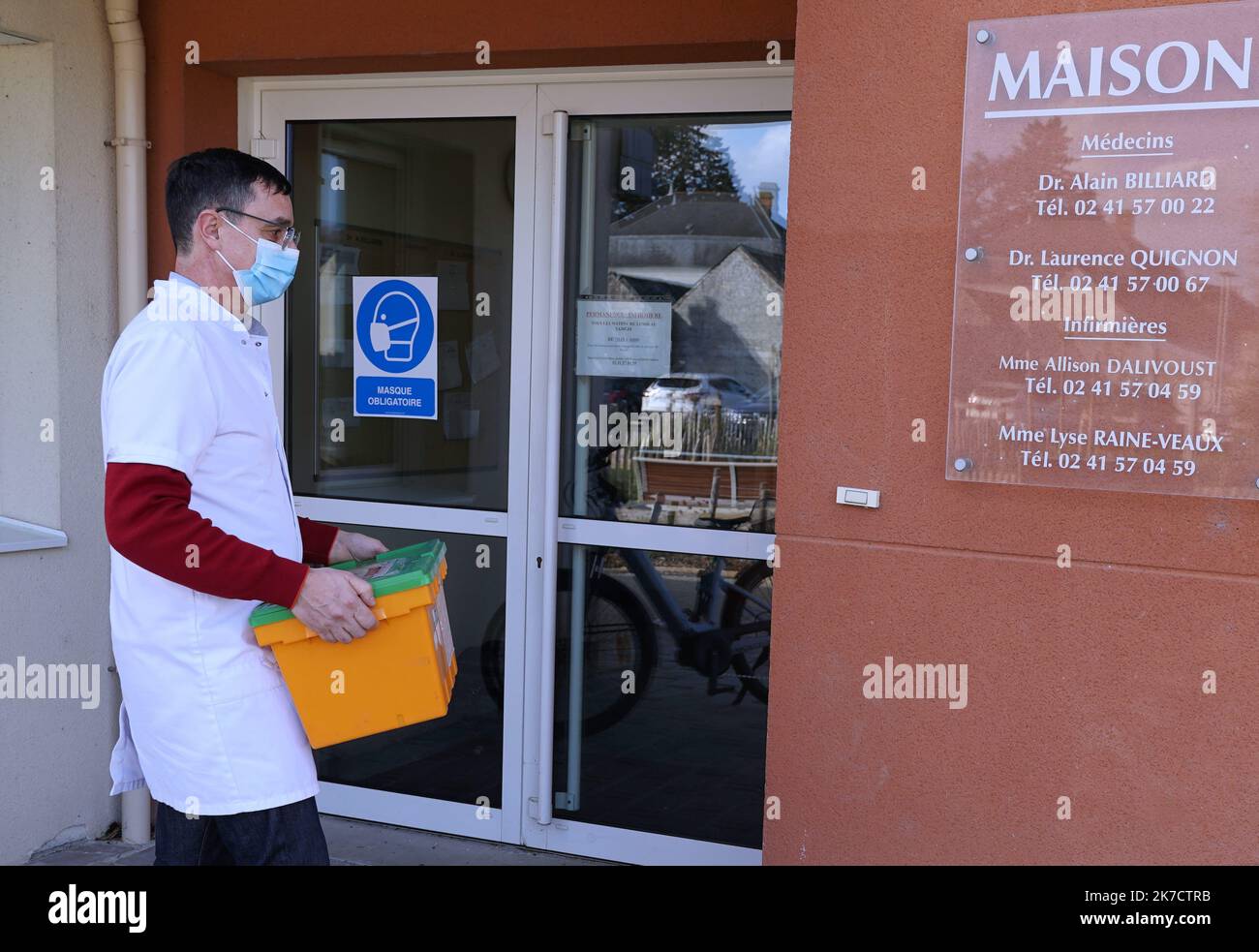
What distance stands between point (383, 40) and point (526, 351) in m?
1.13

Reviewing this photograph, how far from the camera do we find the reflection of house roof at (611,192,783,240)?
4.11m

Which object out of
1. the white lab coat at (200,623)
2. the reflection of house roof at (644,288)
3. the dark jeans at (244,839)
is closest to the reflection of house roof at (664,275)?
the reflection of house roof at (644,288)

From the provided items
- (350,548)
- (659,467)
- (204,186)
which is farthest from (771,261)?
(204,186)

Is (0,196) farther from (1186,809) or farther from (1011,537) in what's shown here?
(1186,809)

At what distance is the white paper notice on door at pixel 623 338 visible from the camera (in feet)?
13.9

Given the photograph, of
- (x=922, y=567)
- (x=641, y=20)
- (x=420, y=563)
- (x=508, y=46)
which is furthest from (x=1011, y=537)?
(x=508, y=46)

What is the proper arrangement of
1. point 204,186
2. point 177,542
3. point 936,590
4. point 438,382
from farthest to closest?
point 438,382
point 936,590
point 204,186
point 177,542

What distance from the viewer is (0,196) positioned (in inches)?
172

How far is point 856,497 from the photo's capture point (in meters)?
2.96

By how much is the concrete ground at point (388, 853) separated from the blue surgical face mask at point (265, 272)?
90.9 inches

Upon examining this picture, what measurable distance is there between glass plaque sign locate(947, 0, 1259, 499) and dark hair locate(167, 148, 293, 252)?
1.57m

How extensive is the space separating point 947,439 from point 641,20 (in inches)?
70.9

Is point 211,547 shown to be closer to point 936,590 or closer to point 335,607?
point 335,607

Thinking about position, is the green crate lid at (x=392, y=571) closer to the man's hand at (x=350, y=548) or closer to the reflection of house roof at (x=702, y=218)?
the man's hand at (x=350, y=548)
